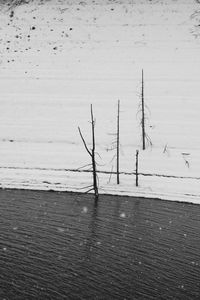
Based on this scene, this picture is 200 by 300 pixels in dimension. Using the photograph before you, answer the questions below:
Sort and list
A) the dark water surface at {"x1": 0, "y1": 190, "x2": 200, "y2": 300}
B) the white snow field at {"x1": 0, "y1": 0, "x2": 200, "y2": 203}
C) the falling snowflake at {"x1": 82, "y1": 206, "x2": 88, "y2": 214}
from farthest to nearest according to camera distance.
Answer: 1. the white snow field at {"x1": 0, "y1": 0, "x2": 200, "y2": 203}
2. the falling snowflake at {"x1": 82, "y1": 206, "x2": 88, "y2": 214}
3. the dark water surface at {"x1": 0, "y1": 190, "x2": 200, "y2": 300}

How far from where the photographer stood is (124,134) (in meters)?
40.7

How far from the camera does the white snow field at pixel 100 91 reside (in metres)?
33.8

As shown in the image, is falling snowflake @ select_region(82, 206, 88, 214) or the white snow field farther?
the white snow field

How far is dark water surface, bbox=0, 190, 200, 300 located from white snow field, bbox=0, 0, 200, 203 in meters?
2.96

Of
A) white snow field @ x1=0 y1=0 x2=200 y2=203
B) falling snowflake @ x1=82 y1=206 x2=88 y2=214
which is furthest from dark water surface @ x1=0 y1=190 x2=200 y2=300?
white snow field @ x1=0 y1=0 x2=200 y2=203

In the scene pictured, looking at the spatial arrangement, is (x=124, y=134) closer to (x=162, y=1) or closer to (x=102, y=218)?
(x=102, y=218)

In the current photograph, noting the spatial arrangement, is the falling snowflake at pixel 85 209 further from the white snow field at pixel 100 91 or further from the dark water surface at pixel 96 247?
the white snow field at pixel 100 91

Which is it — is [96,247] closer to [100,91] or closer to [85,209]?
[85,209]

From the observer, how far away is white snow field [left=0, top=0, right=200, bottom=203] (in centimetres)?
3384

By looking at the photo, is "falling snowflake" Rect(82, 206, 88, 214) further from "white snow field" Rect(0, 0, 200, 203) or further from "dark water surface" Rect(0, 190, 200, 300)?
"white snow field" Rect(0, 0, 200, 203)

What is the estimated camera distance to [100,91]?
154 ft

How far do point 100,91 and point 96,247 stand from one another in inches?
1078

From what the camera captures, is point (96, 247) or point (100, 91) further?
point (100, 91)

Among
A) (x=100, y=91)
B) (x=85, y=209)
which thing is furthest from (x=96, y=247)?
(x=100, y=91)
